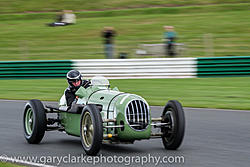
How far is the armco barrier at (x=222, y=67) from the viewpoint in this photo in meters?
17.9

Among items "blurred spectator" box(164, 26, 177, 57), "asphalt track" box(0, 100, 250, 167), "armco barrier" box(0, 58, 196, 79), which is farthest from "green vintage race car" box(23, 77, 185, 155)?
"blurred spectator" box(164, 26, 177, 57)

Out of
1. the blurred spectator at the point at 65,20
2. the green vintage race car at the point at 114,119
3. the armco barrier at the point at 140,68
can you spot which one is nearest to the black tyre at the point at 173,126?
the green vintage race car at the point at 114,119

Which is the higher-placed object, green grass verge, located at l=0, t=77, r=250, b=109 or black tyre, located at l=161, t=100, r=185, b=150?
green grass verge, located at l=0, t=77, r=250, b=109

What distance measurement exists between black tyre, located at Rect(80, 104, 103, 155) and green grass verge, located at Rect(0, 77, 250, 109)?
6028 mm

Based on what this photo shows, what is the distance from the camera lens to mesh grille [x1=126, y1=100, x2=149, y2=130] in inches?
279

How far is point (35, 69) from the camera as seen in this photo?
794 inches

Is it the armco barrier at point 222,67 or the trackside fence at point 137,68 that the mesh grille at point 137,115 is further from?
the armco barrier at point 222,67

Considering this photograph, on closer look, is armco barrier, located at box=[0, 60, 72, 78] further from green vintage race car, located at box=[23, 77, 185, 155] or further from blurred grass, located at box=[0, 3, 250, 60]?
green vintage race car, located at box=[23, 77, 185, 155]

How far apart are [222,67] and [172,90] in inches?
112

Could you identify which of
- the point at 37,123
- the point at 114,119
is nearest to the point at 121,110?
the point at 114,119

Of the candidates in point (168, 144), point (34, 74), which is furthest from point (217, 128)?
point (34, 74)

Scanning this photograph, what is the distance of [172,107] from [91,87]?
135 cm

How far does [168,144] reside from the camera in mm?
7520

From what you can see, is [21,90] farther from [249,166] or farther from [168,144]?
[249,166]
